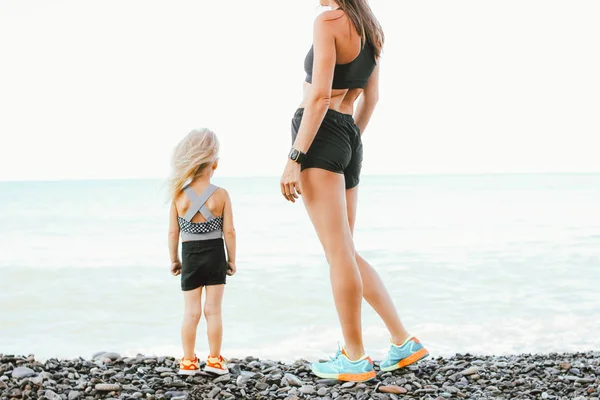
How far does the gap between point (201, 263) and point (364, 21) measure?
1.59 metres

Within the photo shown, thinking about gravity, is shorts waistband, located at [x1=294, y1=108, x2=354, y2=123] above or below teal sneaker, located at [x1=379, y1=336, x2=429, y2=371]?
above

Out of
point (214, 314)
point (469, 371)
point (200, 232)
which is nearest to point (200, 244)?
point (200, 232)

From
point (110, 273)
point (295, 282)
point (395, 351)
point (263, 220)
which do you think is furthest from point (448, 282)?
point (263, 220)

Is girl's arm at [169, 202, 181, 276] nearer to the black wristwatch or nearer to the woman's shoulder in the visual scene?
the black wristwatch

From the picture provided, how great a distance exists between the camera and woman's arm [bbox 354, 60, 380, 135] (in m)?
4.06

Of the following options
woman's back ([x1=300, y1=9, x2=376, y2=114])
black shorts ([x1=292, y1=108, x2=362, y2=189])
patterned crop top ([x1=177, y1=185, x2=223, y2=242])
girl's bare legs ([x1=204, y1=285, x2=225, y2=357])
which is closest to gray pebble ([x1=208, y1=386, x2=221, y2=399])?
girl's bare legs ([x1=204, y1=285, x2=225, y2=357])

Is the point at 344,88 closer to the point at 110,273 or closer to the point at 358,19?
the point at 358,19

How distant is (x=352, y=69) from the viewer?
3.72m

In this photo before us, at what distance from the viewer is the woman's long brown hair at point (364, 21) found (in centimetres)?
362

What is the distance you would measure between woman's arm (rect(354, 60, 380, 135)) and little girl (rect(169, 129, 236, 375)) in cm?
85

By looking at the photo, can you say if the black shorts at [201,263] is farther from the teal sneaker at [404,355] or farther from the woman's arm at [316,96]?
the teal sneaker at [404,355]

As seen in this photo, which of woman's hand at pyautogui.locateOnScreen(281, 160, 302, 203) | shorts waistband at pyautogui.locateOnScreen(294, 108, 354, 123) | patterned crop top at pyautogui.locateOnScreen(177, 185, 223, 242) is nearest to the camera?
woman's hand at pyautogui.locateOnScreen(281, 160, 302, 203)

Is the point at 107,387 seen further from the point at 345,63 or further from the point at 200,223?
the point at 345,63

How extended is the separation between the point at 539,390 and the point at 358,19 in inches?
86.7
